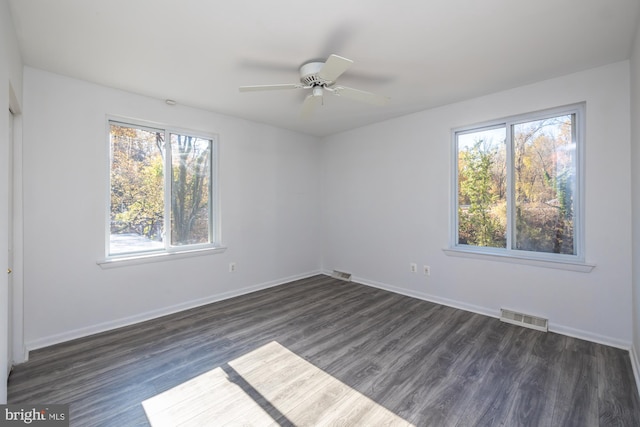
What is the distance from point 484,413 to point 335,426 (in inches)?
36.8

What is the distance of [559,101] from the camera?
2.72 meters

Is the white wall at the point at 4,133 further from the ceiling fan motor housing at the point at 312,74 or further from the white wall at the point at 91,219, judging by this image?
the ceiling fan motor housing at the point at 312,74

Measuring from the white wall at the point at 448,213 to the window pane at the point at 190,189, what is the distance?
6.91 feet

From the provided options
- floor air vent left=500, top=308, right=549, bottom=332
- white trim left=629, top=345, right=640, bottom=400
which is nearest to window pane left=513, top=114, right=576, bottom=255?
floor air vent left=500, top=308, right=549, bottom=332

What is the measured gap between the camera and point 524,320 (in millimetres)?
2912

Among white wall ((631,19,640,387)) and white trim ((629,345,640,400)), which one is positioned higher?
white wall ((631,19,640,387))

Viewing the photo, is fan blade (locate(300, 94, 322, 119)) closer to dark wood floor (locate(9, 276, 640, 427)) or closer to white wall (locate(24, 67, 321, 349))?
white wall (locate(24, 67, 321, 349))

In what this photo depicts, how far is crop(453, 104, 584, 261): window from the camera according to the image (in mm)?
2779

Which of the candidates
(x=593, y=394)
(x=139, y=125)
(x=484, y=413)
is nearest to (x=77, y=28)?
(x=139, y=125)

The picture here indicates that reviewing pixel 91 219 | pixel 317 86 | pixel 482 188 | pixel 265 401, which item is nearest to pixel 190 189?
pixel 91 219

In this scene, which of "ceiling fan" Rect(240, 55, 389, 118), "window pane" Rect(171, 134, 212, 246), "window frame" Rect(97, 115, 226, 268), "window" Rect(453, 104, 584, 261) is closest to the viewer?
"ceiling fan" Rect(240, 55, 389, 118)

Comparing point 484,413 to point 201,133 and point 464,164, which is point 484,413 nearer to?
point 464,164

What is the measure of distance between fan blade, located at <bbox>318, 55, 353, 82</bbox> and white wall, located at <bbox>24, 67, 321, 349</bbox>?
7.19ft

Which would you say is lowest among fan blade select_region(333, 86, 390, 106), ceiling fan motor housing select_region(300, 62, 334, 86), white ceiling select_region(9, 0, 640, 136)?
fan blade select_region(333, 86, 390, 106)
